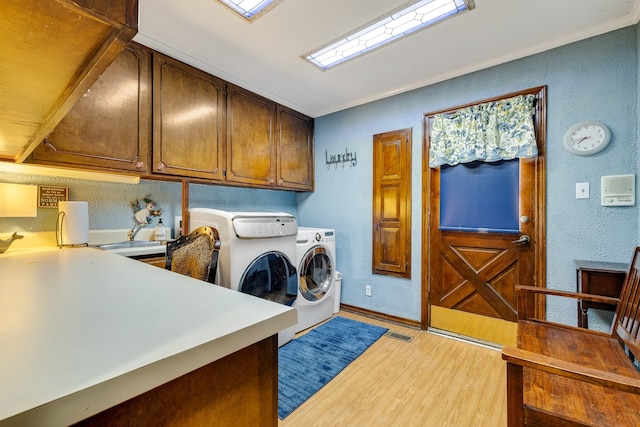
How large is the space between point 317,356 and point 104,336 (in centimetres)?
197

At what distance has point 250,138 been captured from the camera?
A: 2773 millimetres

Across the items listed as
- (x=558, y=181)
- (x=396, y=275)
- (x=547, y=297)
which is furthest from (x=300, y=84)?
(x=547, y=297)

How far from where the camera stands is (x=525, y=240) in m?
2.17

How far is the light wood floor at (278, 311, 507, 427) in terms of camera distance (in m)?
1.53

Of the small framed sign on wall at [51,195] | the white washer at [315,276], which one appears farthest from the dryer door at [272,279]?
the small framed sign on wall at [51,195]

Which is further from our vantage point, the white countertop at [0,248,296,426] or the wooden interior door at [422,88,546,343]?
the wooden interior door at [422,88,546,343]

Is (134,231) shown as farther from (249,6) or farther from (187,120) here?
(249,6)

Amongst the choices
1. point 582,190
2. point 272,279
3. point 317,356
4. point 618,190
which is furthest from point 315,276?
point 618,190

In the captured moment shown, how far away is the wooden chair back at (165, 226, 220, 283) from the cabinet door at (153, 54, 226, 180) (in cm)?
86

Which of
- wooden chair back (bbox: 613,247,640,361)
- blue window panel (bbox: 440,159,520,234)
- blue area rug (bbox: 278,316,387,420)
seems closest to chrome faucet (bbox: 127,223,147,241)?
blue area rug (bbox: 278,316,387,420)

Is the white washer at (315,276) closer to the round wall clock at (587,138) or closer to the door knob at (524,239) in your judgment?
the door knob at (524,239)

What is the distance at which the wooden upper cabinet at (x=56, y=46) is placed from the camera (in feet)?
1.42

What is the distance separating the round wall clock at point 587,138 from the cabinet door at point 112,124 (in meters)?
3.06

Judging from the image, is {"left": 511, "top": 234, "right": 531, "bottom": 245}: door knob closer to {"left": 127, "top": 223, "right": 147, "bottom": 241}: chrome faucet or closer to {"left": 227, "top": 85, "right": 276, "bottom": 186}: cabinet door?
{"left": 227, "top": 85, "right": 276, "bottom": 186}: cabinet door
